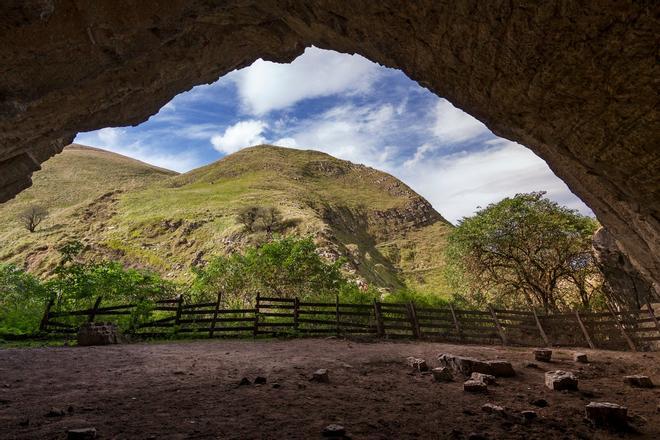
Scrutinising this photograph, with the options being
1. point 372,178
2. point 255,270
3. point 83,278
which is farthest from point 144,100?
point 372,178

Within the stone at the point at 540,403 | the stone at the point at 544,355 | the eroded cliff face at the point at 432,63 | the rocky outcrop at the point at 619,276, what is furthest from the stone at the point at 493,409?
the rocky outcrop at the point at 619,276

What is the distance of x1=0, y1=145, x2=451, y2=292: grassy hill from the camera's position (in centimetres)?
4691

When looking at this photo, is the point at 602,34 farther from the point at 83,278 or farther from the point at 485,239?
the point at 83,278

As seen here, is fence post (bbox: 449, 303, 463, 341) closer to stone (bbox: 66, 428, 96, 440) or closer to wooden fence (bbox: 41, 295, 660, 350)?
wooden fence (bbox: 41, 295, 660, 350)

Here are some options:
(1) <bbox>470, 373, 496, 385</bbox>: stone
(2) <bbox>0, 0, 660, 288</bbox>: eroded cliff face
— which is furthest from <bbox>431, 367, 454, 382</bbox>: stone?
(2) <bbox>0, 0, 660, 288</bbox>: eroded cliff face

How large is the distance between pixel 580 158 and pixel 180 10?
833 cm

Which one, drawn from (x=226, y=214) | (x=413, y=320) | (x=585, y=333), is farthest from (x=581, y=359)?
(x=226, y=214)

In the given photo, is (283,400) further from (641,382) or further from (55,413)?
(641,382)

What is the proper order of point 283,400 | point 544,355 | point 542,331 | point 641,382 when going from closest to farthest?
1. point 283,400
2. point 641,382
3. point 544,355
4. point 542,331

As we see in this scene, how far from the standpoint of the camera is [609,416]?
4.34m

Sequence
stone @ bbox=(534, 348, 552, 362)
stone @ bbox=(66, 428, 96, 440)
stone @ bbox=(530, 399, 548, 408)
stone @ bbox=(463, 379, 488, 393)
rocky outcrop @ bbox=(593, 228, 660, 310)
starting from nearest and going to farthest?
stone @ bbox=(66, 428, 96, 440) → stone @ bbox=(530, 399, 548, 408) → stone @ bbox=(463, 379, 488, 393) → stone @ bbox=(534, 348, 552, 362) → rocky outcrop @ bbox=(593, 228, 660, 310)

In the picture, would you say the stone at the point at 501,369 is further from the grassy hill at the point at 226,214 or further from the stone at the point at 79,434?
the grassy hill at the point at 226,214

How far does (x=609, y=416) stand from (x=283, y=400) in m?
4.18

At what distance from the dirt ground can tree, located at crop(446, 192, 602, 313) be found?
13833 millimetres
